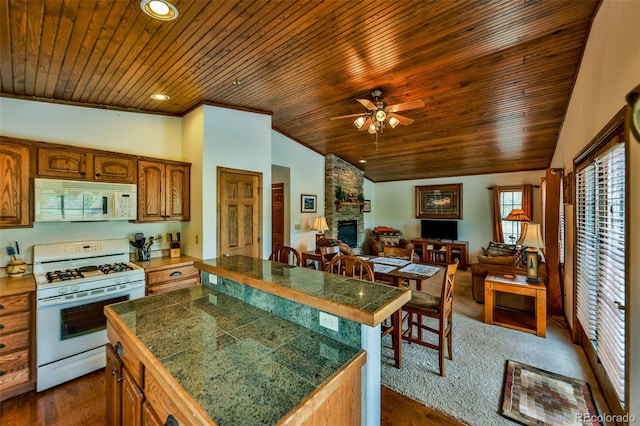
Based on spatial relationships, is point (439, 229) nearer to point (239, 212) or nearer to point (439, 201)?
point (439, 201)

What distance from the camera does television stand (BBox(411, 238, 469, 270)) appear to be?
693 centimetres

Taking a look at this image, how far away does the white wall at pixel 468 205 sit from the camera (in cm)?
652

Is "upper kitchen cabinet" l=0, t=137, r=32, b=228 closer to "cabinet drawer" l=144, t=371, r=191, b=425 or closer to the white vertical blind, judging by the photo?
"cabinet drawer" l=144, t=371, r=191, b=425

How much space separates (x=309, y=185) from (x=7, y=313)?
4.83 metres

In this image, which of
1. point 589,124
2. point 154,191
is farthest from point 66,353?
point 589,124

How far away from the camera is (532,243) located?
3.29m

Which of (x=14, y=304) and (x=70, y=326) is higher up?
(x=14, y=304)

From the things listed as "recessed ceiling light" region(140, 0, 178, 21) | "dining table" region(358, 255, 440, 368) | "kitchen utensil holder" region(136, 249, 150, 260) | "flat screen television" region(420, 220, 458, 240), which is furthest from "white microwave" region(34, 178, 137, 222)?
"flat screen television" region(420, 220, 458, 240)

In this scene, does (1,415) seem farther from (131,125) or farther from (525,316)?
(525,316)

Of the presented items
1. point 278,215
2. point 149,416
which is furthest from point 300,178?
point 149,416

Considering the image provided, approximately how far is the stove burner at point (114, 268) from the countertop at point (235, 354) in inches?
51.2

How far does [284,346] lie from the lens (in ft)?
4.07

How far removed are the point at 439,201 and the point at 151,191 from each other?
22.6 feet

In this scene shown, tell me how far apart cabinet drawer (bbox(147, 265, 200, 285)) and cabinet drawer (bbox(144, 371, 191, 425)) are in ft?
6.41
